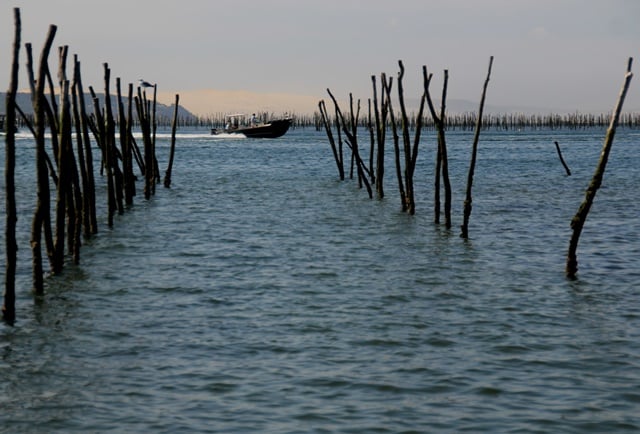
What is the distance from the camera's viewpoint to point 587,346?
28.7ft

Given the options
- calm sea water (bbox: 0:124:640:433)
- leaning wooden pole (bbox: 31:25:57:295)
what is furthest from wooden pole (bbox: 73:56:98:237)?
leaning wooden pole (bbox: 31:25:57:295)

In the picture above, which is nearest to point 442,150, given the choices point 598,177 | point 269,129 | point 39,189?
point 598,177

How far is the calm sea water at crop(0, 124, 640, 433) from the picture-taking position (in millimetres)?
6785

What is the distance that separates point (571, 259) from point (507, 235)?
4.77 meters

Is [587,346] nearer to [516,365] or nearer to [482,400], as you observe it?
[516,365]

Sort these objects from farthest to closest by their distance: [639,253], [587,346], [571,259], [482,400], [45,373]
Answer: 1. [639,253]
2. [571,259]
3. [587,346]
4. [45,373]
5. [482,400]

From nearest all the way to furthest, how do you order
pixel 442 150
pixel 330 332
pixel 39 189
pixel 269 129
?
pixel 330 332, pixel 39 189, pixel 442 150, pixel 269 129

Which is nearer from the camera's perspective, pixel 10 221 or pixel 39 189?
pixel 10 221

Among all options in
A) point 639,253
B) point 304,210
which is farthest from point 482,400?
point 304,210

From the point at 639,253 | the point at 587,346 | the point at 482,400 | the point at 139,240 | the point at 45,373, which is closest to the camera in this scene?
the point at 482,400

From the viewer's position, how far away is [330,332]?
30.3 ft

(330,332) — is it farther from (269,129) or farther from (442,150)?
(269,129)

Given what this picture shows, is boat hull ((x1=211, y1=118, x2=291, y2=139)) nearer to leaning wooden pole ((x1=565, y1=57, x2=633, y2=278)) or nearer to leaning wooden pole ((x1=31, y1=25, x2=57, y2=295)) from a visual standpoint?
leaning wooden pole ((x1=565, y1=57, x2=633, y2=278))

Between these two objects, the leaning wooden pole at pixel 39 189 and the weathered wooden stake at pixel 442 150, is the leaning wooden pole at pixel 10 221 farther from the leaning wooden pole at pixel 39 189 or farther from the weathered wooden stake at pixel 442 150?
the weathered wooden stake at pixel 442 150
